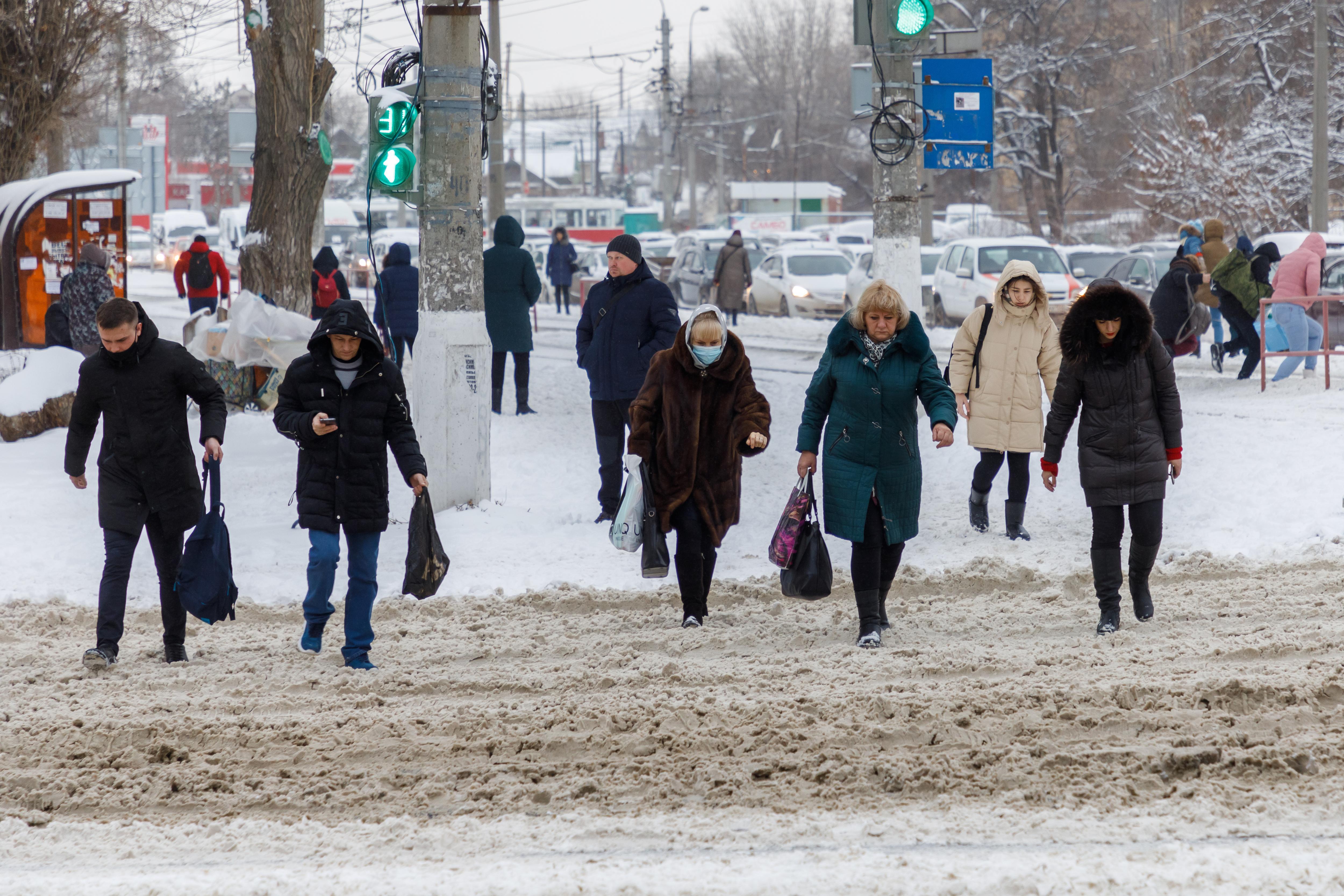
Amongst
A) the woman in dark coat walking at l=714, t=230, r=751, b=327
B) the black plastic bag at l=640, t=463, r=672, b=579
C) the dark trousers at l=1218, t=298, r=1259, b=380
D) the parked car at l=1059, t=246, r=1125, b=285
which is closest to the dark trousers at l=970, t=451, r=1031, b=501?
the black plastic bag at l=640, t=463, r=672, b=579

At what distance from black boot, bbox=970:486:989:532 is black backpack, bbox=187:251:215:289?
48.1ft

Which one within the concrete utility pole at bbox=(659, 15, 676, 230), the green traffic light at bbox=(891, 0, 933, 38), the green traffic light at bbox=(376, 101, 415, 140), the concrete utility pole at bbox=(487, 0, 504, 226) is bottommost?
the green traffic light at bbox=(376, 101, 415, 140)

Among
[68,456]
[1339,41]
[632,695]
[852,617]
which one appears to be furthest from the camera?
[1339,41]

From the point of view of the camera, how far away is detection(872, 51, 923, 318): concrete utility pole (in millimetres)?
10141

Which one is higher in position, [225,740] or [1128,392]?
[1128,392]

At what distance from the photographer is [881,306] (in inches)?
245

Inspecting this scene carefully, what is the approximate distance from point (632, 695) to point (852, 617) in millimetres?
1803

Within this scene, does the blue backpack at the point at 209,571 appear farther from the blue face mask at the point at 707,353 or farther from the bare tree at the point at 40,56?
the bare tree at the point at 40,56

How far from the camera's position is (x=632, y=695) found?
18.4ft

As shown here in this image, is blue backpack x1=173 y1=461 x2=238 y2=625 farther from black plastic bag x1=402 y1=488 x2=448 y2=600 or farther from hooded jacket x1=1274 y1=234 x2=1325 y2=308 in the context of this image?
hooded jacket x1=1274 y1=234 x2=1325 y2=308

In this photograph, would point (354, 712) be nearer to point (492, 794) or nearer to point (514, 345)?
point (492, 794)

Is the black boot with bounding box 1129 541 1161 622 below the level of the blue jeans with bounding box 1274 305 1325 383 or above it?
below

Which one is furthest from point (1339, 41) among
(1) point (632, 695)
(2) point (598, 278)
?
(1) point (632, 695)

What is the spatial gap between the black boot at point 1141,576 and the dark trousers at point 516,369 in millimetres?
6916
